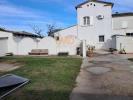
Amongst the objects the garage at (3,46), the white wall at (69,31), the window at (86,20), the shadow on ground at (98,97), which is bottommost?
the shadow on ground at (98,97)

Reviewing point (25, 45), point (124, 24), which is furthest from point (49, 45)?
point (124, 24)

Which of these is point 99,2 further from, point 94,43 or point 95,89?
point 95,89

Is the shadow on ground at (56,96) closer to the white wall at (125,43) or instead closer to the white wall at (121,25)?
the white wall at (125,43)

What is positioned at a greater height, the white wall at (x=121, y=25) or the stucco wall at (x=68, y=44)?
the white wall at (x=121, y=25)

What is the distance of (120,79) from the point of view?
1174cm

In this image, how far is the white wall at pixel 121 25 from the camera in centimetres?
3541

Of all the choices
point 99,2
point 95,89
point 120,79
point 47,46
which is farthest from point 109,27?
point 95,89

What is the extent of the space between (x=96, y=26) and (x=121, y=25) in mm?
3574

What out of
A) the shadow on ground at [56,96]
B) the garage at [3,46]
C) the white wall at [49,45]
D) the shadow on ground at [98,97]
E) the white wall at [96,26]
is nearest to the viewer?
the shadow on ground at [56,96]

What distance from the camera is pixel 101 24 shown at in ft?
118

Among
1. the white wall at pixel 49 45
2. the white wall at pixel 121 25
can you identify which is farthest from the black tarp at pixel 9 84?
the white wall at pixel 121 25

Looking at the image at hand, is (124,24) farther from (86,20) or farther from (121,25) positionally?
(86,20)

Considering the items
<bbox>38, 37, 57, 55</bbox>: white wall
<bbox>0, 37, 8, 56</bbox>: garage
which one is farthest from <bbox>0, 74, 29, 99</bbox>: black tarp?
<bbox>0, 37, 8, 56</bbox>: garage

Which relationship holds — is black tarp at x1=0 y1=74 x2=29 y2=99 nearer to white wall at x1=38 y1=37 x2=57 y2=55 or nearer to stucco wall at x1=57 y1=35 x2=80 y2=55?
stucco wall at x1=57 y1=35 x2=80 y2=55
